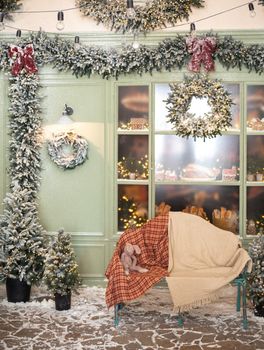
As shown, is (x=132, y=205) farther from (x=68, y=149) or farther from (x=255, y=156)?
(x=255, y=156)

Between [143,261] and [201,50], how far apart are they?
2385mm

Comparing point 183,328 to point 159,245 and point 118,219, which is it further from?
point 118,219

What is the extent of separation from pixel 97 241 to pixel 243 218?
170 centimetres

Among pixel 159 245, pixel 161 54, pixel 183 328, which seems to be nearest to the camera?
pixel 183 328

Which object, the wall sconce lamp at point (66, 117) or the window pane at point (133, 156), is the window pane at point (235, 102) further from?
the wall sconce lamp at point (66, 117)

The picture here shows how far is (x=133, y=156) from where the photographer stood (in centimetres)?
591

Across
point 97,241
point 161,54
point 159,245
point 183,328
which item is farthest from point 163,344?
point 161,54

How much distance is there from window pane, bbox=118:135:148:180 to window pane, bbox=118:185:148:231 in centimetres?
14

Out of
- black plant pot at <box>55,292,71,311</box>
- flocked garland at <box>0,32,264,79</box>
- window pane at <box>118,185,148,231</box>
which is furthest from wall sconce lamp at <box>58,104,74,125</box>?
black plant pot at <box>55,292,71,311</box>

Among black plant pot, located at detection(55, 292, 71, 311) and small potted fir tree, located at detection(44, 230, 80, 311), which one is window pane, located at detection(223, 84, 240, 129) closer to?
small potted fir tree, located at detection(44, 230, 80, 311)

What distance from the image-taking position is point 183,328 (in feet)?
14.8

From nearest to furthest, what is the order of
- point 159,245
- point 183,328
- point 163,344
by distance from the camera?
point 163,344, point 183,328, point 159,245

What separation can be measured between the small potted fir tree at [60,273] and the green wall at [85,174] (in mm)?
857

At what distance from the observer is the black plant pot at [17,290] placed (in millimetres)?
5223
